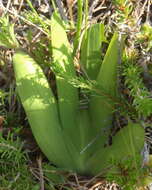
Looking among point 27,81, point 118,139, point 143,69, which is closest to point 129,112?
point 118,139

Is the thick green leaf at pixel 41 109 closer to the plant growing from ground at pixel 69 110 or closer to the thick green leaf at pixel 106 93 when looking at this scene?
the plant growing from ground at pixel 69 110

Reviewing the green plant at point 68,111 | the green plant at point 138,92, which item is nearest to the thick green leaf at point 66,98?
the green plant at point 68,111

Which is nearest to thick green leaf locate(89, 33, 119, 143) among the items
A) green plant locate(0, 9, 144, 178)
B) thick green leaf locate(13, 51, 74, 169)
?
green plant locate(0, 9, 144, 178)

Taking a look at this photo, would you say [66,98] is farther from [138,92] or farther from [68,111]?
[138,92]

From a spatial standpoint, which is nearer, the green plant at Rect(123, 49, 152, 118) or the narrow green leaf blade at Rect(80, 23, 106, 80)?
the green plant at Rect(123, 49, 152, 118)

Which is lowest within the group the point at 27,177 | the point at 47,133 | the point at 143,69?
the point at 27,177

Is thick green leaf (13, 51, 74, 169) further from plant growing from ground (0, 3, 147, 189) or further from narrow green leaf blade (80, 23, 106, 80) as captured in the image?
narrow green leaf blade (80, 23, 106, 80)

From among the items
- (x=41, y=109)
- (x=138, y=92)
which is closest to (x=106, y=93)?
(x=138, y=92)

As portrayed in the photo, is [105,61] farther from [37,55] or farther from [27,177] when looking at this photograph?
[27,177]
